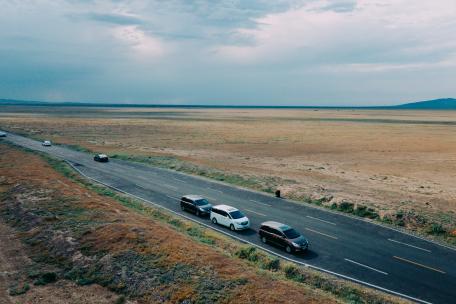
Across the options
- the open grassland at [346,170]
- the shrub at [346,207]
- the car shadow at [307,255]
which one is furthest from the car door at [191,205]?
the shrub at [346,207]

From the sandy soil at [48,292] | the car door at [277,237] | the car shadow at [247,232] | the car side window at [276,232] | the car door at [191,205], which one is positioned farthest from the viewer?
the car door at [191,205]

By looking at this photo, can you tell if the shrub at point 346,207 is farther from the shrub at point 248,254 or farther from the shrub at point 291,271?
the shrub at point 291,271

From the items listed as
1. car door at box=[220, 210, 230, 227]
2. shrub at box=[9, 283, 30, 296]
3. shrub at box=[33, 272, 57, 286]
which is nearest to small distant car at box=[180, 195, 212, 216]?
car door at box=[220, 210, 230, 227]

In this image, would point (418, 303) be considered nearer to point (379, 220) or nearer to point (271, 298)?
point (271, 298)

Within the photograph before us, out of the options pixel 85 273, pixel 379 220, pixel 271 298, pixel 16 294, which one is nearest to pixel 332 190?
pixel 379 220

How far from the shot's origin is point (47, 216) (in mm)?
33438

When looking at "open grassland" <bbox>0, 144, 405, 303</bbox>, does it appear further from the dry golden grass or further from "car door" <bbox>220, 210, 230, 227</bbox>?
"car door" <bbox>220, 210, 230, 227</bbox>

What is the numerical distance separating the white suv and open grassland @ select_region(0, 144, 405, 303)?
2053 millimetres

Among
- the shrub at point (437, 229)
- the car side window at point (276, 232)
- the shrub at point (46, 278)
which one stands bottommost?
the shrub at point (46, 278)

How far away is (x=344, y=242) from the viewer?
1186 inches

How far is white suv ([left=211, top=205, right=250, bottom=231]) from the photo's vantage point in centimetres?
3269

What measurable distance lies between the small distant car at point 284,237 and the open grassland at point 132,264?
8.60ft

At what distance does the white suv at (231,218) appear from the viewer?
32688mm

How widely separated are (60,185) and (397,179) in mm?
49381
